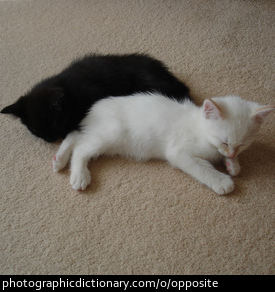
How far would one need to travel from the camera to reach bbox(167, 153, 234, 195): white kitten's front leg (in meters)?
1.27

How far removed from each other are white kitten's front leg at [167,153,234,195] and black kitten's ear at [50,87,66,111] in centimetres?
60

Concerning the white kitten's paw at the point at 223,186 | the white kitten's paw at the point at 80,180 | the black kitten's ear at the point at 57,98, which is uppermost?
the black kitten's ear at the point at 57,98

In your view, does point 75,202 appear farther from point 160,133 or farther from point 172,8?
point 172,8

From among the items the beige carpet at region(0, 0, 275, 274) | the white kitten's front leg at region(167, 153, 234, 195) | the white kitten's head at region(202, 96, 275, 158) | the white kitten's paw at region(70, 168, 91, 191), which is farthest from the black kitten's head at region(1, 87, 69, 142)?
the white kitten's head at region(202, 96, 275, 158)

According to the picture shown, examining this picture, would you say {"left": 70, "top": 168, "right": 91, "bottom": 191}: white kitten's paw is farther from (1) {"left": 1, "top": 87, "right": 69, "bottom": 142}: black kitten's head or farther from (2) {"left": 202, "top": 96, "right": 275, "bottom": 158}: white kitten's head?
(2) {"left": 202, "top": 96, "right": 275, "bottom": 158}: white kitten's head

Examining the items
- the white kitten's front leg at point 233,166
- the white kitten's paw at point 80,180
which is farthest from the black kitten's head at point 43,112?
the white kitten's front leg at point 233,166

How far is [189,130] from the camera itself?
139cm

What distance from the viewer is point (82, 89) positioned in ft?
5.07

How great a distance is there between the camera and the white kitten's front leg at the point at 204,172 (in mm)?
1273

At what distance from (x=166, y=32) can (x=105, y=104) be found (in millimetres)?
973

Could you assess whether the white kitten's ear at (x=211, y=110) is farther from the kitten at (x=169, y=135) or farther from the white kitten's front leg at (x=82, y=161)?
the white kitten's front leg at (x=82, y=161)

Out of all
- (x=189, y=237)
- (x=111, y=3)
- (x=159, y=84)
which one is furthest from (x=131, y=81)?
(x=111, y=3)

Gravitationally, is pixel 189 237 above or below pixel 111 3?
below

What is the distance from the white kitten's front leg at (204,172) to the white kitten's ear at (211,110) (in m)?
0.21
